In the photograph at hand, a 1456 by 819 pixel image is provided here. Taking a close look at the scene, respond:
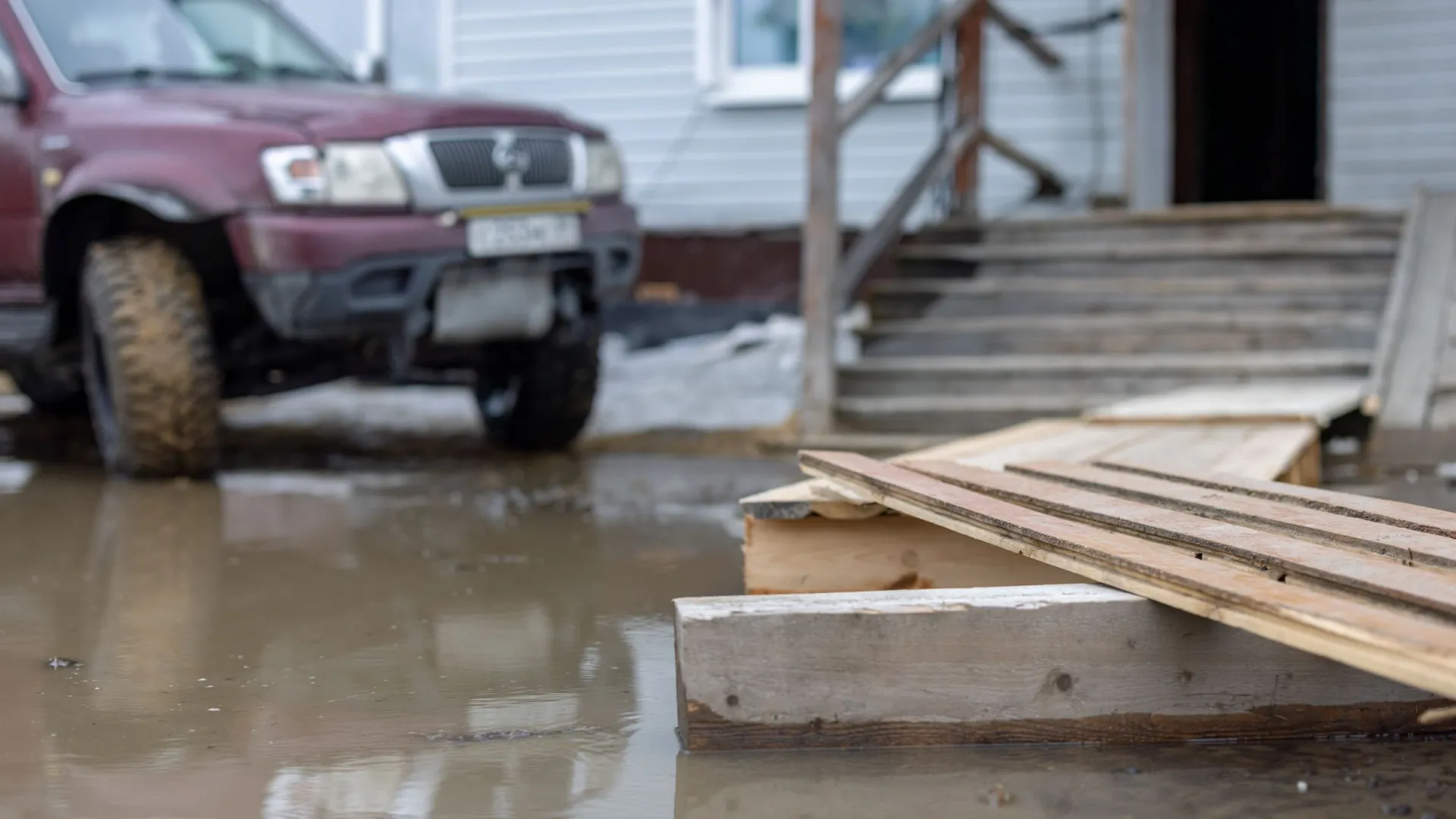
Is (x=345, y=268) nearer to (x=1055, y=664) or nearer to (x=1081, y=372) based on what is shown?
(x=1081, y=372)

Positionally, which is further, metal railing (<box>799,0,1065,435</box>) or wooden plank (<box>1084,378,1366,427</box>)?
metal railing (<box>799,0,1065,435</box>)

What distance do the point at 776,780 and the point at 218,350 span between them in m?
4.45

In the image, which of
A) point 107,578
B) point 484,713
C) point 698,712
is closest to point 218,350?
point 107,578

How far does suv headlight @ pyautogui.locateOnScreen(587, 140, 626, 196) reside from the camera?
6.52 meters

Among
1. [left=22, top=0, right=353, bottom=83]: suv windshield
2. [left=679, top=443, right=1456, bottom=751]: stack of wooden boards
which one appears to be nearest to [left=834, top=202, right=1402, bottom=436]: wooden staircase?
[left=22, top=0, right=353, bottom=83]: suv windshield

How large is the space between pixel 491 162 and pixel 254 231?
0.90 meters

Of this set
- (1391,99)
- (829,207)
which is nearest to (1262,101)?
(1391,99)

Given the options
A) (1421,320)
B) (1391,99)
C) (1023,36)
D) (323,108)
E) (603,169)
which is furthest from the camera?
(1391,99)

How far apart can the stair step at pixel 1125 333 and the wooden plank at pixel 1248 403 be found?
38 cm

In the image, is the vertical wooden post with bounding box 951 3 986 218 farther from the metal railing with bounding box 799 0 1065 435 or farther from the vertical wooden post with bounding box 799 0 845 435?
the vertical wooden post with bounding box 799 0 845 435

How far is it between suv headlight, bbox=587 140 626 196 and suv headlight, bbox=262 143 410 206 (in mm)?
904

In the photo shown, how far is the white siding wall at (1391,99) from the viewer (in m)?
9.00

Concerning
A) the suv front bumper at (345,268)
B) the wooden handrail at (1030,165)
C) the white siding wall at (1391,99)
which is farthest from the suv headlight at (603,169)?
the white siding wall at (1391,99)

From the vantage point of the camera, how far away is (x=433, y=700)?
2.97 m
